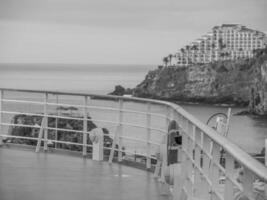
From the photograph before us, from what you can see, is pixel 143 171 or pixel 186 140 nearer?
pixel 186 140

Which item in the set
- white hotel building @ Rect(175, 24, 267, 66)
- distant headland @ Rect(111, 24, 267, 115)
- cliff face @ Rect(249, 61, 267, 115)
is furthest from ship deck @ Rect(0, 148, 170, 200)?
cliff face @ Rect(249, 61, 267, 115)

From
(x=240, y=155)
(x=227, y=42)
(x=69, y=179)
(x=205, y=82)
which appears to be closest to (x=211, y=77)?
(x=205, y=82)

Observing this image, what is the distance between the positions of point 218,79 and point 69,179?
25927mm

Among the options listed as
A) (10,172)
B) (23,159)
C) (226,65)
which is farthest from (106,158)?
(226,65)

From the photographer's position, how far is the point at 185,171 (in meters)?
4.28

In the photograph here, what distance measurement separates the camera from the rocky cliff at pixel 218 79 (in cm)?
2591

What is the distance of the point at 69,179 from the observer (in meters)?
5.57

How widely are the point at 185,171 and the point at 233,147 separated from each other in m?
2.08

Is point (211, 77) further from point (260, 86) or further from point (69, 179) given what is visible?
point (69, 179)

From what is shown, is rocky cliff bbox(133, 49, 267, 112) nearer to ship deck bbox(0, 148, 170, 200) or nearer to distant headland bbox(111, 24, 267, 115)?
distant headland bbox(111, 24, 267, 115)

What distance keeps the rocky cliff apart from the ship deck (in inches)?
633

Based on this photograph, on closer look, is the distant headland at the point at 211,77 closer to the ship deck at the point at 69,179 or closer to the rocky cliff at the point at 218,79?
the rocky cliff at the point at 218,79

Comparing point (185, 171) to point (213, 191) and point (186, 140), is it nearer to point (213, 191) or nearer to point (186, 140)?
point (186, 140)

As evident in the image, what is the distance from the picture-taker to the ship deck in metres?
4.87
